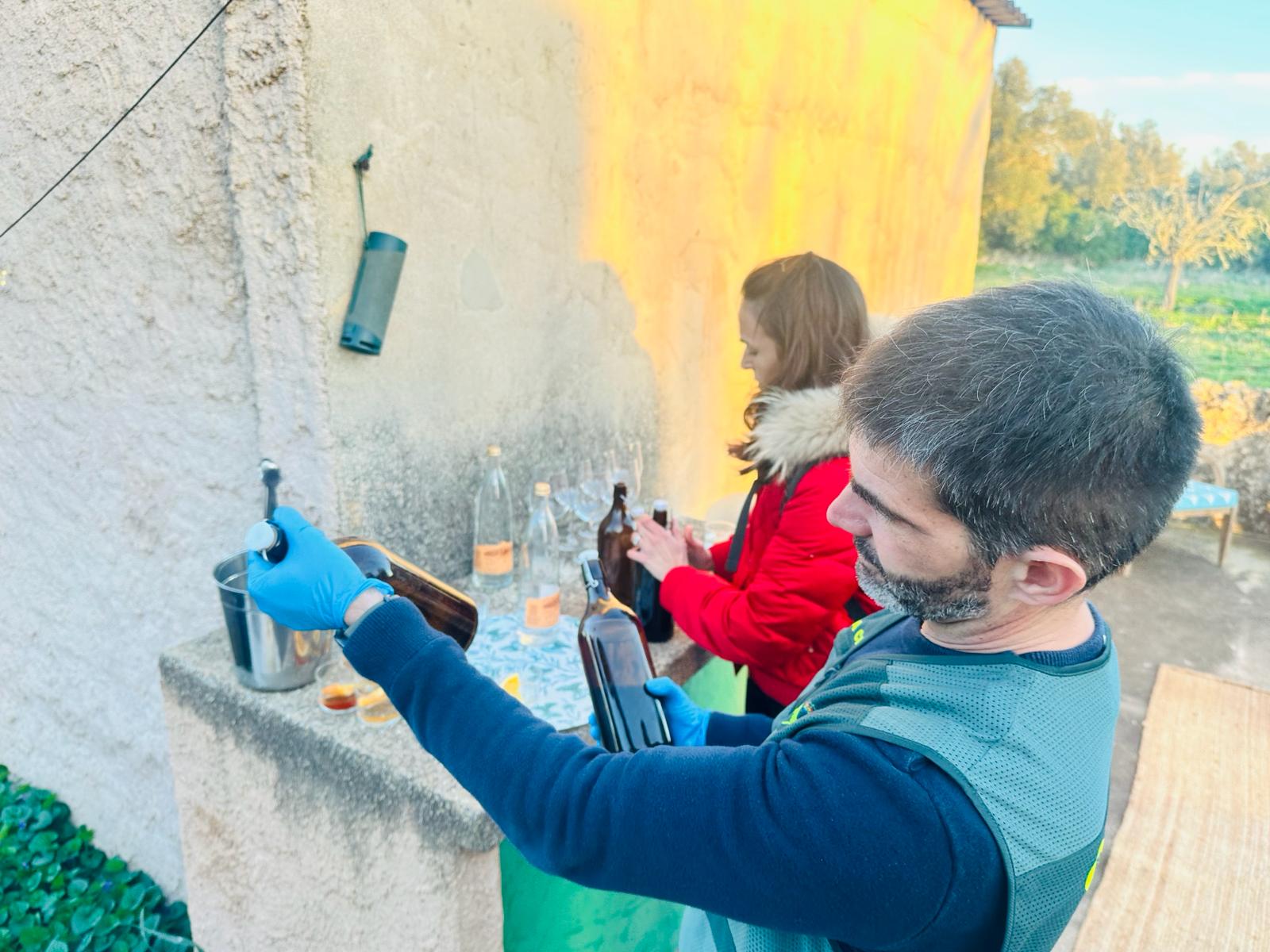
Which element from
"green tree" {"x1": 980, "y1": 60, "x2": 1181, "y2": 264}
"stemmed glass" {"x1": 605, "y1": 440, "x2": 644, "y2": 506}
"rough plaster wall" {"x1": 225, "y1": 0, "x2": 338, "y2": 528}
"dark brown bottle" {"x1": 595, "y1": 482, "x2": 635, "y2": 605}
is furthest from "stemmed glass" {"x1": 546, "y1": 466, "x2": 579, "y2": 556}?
"green tree" {"x1": 980, "y1": 60, "x2": 1181, "y2": 264}

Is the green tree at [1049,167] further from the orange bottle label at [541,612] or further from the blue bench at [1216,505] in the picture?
the orange bottle label at [541,612]

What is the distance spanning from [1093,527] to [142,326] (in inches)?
85.4

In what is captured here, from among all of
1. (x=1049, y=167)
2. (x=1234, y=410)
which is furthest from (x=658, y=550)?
(x=1049, y=167)

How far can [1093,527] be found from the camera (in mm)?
762

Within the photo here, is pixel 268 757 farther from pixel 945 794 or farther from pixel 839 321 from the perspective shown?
pixel 839 321

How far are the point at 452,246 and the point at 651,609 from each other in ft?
3.43

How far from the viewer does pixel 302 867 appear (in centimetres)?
166

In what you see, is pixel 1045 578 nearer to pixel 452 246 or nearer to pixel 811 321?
pixel 811 321

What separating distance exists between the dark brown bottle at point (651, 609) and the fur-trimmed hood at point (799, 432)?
0.45m

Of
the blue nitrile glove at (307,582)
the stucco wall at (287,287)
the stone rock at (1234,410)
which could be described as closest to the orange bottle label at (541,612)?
the stucco wall at (287,287)

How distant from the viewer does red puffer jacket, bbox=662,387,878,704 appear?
1601 millimetres

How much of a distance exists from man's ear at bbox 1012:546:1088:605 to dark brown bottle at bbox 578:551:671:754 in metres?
0.67

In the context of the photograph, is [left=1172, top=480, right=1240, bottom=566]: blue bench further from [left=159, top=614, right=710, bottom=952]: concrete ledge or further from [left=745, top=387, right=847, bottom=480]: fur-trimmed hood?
[left=159, top=614, right=710, bottom=952]: concrete ledge

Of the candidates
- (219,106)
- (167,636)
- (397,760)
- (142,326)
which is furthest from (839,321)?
(167,636)
